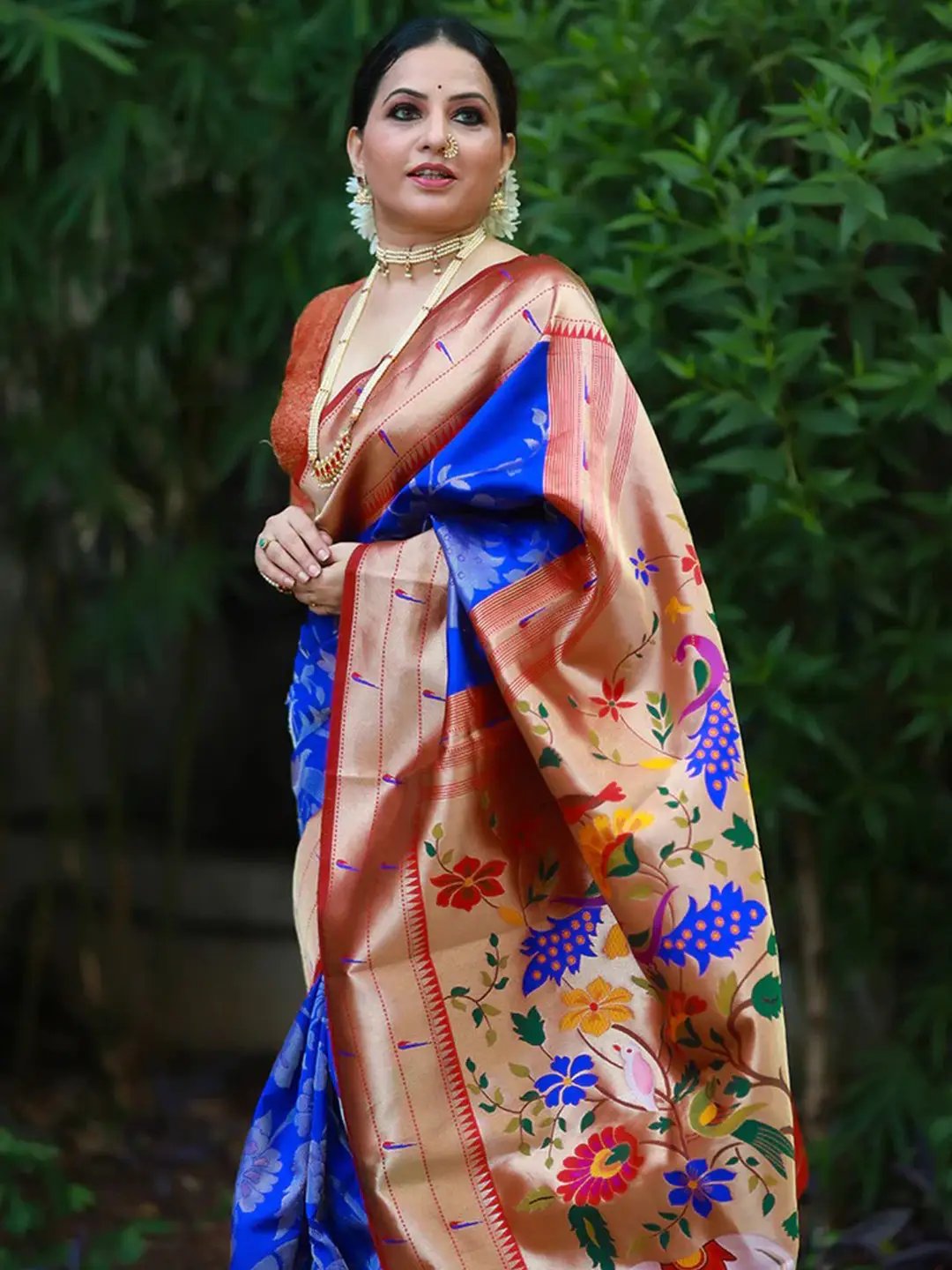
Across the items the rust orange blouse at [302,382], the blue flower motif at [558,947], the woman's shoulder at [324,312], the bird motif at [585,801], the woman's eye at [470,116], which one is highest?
the woman's eye at [470,116]

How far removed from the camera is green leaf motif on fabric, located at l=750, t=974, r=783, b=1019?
1.59m

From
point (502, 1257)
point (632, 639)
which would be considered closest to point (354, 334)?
point (632, 639)

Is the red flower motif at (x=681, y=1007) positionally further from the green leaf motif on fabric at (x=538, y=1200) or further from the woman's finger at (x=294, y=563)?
the woman's finger at (x=294, y=563)

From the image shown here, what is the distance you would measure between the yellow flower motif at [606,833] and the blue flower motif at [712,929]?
79mm

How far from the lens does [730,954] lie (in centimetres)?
158

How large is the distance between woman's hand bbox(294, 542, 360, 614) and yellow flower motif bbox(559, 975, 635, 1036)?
0.42 m

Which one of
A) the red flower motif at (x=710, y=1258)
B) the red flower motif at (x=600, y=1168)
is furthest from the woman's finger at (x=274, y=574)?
the red flower motif at (x=710, y=1258)

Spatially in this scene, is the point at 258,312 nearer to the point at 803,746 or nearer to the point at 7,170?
the point at 7,170

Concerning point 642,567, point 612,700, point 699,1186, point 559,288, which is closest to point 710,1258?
point 699,1186

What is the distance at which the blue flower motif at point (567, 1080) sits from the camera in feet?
5.29

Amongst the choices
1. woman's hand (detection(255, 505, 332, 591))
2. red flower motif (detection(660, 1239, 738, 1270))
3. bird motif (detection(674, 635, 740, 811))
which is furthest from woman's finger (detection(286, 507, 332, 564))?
red flower motif (detection(660, 1239, 738, 1270))

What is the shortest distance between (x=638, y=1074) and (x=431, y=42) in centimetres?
97

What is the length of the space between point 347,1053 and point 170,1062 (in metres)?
2.08

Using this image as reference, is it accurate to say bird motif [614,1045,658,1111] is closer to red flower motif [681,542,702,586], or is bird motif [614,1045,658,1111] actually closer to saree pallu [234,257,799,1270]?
saree pallu [234,257,799,1270]
